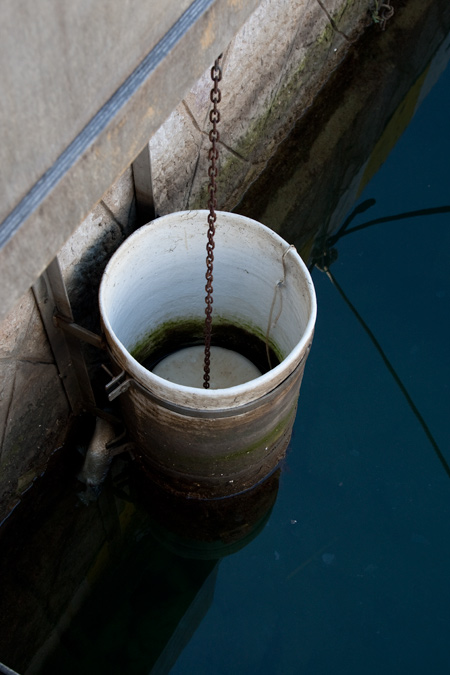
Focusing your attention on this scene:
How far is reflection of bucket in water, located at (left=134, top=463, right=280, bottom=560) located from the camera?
4.15 metres

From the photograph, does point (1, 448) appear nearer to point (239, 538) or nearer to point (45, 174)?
point (239, 538)

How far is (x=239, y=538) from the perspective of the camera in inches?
165

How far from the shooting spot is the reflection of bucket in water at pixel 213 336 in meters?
3.05

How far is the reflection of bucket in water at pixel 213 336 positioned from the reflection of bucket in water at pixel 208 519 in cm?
23

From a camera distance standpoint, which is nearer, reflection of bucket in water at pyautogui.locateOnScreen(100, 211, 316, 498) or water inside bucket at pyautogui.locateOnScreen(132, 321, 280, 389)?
reflection of bucket in water at pyautogui.locateOnScreen(100, 211, 316, 498)

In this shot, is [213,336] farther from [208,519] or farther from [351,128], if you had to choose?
[351,128]

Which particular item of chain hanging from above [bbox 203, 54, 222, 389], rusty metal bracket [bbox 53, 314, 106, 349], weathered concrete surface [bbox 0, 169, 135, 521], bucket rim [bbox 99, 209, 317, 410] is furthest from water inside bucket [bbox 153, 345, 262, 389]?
bucket rim [bbox 99, 209, 317, 410]

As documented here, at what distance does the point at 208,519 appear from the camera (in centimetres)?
418

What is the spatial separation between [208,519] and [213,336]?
115 cm

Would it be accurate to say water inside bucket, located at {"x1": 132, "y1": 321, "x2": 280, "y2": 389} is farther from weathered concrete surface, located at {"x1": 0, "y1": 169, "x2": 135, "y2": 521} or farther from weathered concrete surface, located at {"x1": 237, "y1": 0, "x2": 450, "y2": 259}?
weathered concrete surface, located at {"x1": 237, "y1": 0, "x2": 450, "y2": 259}

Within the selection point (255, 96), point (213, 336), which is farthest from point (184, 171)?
point (213, 336)

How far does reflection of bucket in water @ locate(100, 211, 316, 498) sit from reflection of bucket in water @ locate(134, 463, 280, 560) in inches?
9.1

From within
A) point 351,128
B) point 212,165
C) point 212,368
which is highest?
point 212,165

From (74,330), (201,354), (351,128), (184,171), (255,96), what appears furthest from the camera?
(351,128)
